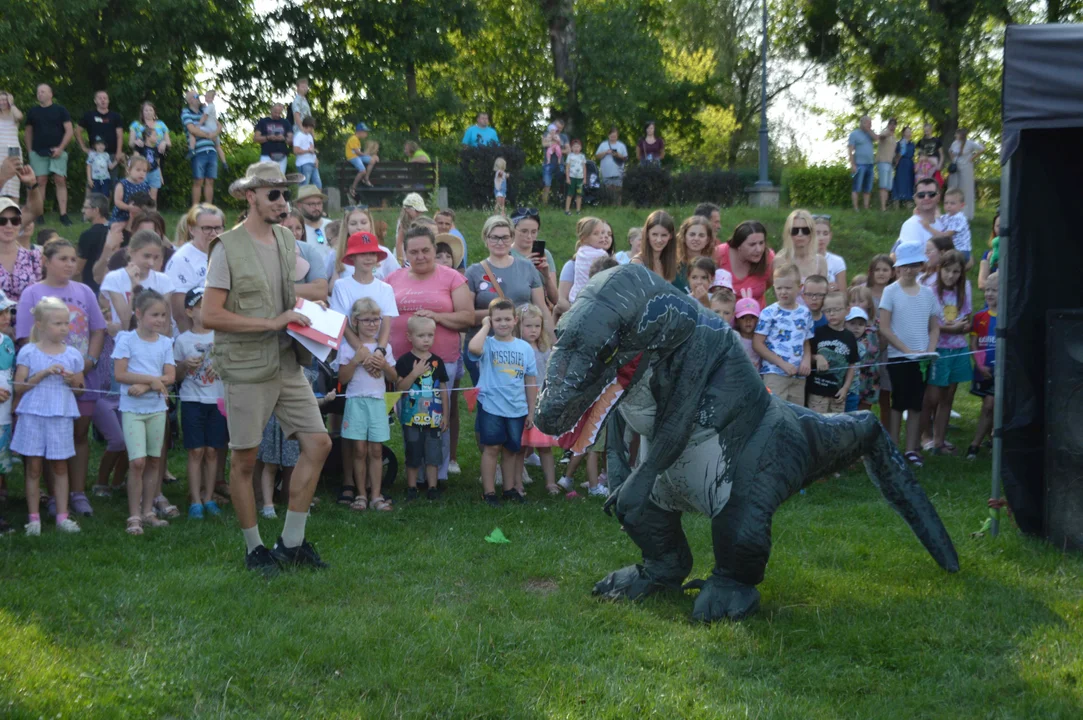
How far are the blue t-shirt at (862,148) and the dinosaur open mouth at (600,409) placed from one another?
1815 cm

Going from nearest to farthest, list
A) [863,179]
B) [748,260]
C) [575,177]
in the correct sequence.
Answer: [748,260], [575,177], [863,179]

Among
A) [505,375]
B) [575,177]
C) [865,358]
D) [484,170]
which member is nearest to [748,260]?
[865,358]

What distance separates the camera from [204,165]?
1811 cm

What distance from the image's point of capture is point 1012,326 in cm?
657

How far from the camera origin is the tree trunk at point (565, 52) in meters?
32.2

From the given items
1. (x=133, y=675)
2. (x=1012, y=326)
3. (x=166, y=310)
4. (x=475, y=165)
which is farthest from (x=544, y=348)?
(x=475, y=165)

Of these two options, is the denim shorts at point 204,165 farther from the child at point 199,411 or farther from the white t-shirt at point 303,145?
the child at point 199,411

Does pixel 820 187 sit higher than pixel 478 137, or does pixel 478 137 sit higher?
pixel 478 137

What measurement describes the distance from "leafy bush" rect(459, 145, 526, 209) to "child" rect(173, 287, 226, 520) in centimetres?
1402

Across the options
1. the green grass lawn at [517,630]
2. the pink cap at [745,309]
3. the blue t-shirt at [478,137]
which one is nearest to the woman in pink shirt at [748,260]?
the pink cap at [745,309]

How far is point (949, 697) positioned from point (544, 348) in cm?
474

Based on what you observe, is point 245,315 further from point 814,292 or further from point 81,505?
point 814,292

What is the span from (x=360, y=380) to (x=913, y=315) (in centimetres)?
458

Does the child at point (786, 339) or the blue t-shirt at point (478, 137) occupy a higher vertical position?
the blue t-shirt at point (478, 137)
